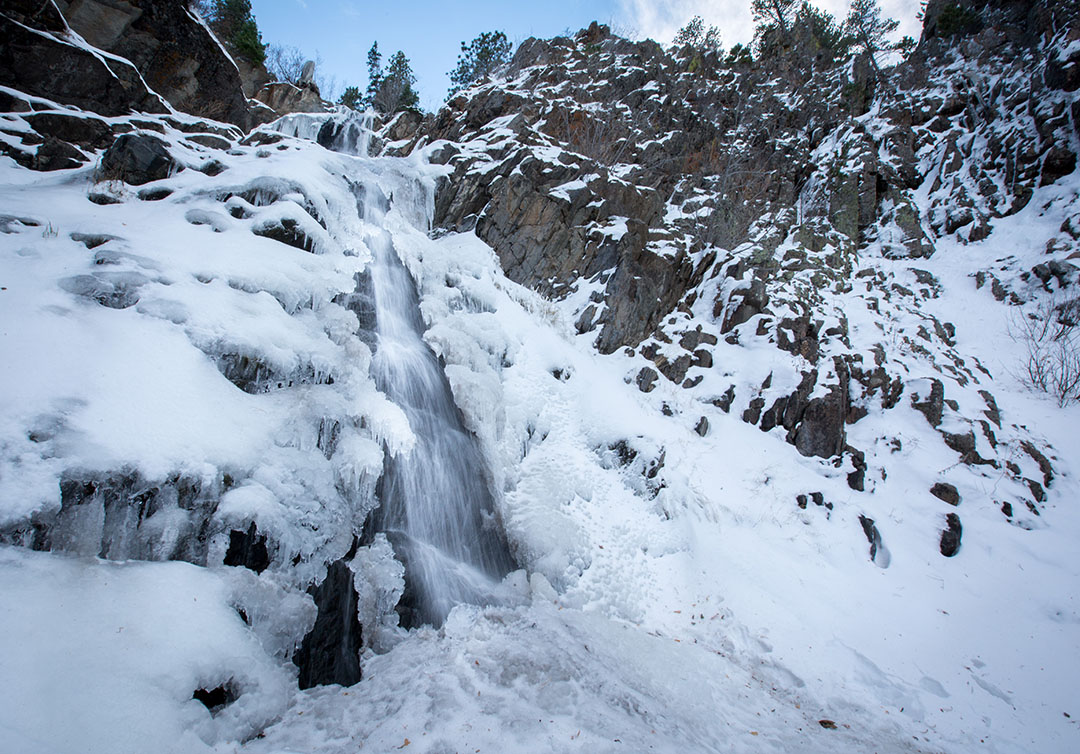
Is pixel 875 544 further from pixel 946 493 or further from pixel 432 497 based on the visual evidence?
pixel 432 497

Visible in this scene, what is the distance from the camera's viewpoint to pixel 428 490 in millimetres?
5039

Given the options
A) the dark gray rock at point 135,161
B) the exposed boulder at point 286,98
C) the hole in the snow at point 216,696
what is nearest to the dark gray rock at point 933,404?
the hole in the snow at point 216,696

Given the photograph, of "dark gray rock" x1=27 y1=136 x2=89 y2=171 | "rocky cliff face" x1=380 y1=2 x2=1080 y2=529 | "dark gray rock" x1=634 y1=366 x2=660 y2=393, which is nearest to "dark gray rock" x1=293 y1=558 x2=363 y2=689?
"dark gray rock" x1=634 y1=366 x2=660 y2=393

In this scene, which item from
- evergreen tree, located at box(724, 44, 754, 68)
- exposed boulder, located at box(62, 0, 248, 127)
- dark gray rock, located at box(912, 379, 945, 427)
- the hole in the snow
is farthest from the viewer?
evergreen tree, located at box(724, 44, 754, 68)

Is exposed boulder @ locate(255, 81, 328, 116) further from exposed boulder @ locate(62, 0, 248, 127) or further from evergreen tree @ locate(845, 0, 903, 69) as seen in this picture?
evergreen tree @ locate(845, 0, 903, 69)

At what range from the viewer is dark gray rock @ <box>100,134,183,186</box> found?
6805 millimetres

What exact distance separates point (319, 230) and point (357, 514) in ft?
17.2

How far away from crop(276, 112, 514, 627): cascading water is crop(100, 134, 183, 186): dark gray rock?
12.1 feet

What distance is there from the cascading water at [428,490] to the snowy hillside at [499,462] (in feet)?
0.15

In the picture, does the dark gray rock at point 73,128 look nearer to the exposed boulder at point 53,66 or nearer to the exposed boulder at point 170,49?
the exposed boulder at point 53,66

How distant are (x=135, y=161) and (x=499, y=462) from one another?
25.8ft

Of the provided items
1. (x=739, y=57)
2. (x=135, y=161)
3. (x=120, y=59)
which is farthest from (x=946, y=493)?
(x=739, y=57)

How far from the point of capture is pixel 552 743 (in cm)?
275

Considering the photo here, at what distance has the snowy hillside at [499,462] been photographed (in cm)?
273
